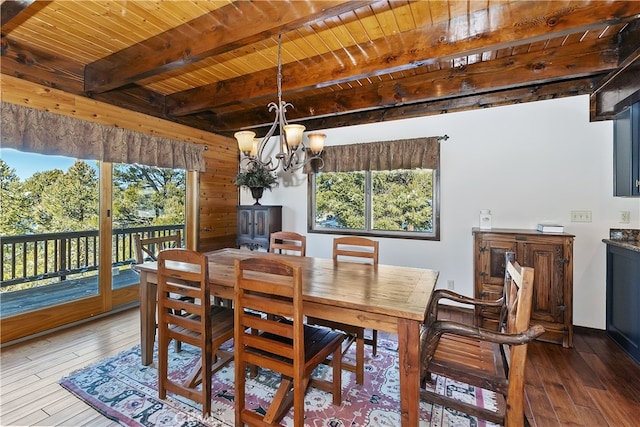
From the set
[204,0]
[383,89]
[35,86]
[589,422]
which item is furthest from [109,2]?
[589,422]

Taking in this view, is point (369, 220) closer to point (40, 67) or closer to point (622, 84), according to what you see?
point (622, 84)

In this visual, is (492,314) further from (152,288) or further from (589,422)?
(152,288)

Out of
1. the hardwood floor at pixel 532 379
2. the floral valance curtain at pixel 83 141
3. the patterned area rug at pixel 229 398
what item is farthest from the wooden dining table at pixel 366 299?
the floral valance curtain at pixel 83 141

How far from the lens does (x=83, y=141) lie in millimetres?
3000

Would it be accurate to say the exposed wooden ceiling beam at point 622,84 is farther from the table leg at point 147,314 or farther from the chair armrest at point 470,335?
the table leg at point 147,314

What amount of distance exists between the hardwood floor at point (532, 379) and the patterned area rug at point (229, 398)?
116 mm

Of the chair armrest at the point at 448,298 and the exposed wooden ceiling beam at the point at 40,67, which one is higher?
the exposed wooden ceiling beam at the point at 40,67

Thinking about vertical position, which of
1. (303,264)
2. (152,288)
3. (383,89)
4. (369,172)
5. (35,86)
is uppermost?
(383,89)

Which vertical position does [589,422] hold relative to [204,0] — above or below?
below

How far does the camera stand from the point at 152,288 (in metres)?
2.30

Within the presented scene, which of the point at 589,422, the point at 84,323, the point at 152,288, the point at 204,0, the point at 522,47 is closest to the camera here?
the point at 589,422

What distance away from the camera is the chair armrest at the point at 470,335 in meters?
1.36

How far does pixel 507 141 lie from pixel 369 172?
167 centimetres

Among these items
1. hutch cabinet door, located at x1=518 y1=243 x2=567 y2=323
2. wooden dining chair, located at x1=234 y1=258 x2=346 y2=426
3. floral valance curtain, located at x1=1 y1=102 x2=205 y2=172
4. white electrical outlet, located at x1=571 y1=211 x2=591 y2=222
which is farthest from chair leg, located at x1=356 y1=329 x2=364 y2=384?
floral valance curtain, located at x1=1 y1=102 x2=205 y2=172
